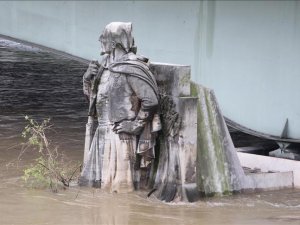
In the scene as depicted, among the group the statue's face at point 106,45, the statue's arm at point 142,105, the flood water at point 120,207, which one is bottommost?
the flood water at point 120,207

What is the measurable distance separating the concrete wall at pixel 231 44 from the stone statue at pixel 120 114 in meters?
3.97

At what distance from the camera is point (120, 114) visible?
30.8 ft

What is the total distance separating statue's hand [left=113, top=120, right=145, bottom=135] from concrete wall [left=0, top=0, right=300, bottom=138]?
432 centimetres

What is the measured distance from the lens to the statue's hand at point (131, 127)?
9.34m

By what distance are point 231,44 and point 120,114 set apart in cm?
455

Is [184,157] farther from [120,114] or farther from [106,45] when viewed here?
[106,45]

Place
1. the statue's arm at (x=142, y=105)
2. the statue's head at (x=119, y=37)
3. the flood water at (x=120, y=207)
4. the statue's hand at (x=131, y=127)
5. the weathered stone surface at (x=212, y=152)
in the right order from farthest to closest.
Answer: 1. the weathered stone surface at (x=212, y=152)
2. the statue's head at (x=119, y=37)
3. the statue's hand at (x=131, y=127)
4. the statue's arm at (x=142, y=105)
5. the flood water at (x=120, y=207)

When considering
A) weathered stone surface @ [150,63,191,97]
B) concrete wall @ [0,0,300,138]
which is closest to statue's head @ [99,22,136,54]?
weathered stone surface @ [150,63,191,97]

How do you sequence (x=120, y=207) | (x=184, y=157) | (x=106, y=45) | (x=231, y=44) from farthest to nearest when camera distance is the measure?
(x=231, y=44), (x=106, y=45), (x=184, y=157), (x=120, y=207)

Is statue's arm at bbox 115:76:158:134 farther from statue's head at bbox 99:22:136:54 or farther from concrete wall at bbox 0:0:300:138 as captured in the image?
concrete wall at bbox 0:0:300:138

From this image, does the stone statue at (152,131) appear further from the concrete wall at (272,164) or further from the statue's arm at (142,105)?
the concrete wall at (272,164)

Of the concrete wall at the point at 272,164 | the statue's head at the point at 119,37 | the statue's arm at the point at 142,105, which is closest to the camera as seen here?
the statue's arm at the point at 142,105

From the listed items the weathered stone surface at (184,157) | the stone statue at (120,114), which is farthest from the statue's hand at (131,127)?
the weathered stone surface at (184,157)

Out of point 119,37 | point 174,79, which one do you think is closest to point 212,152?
point 174,79
